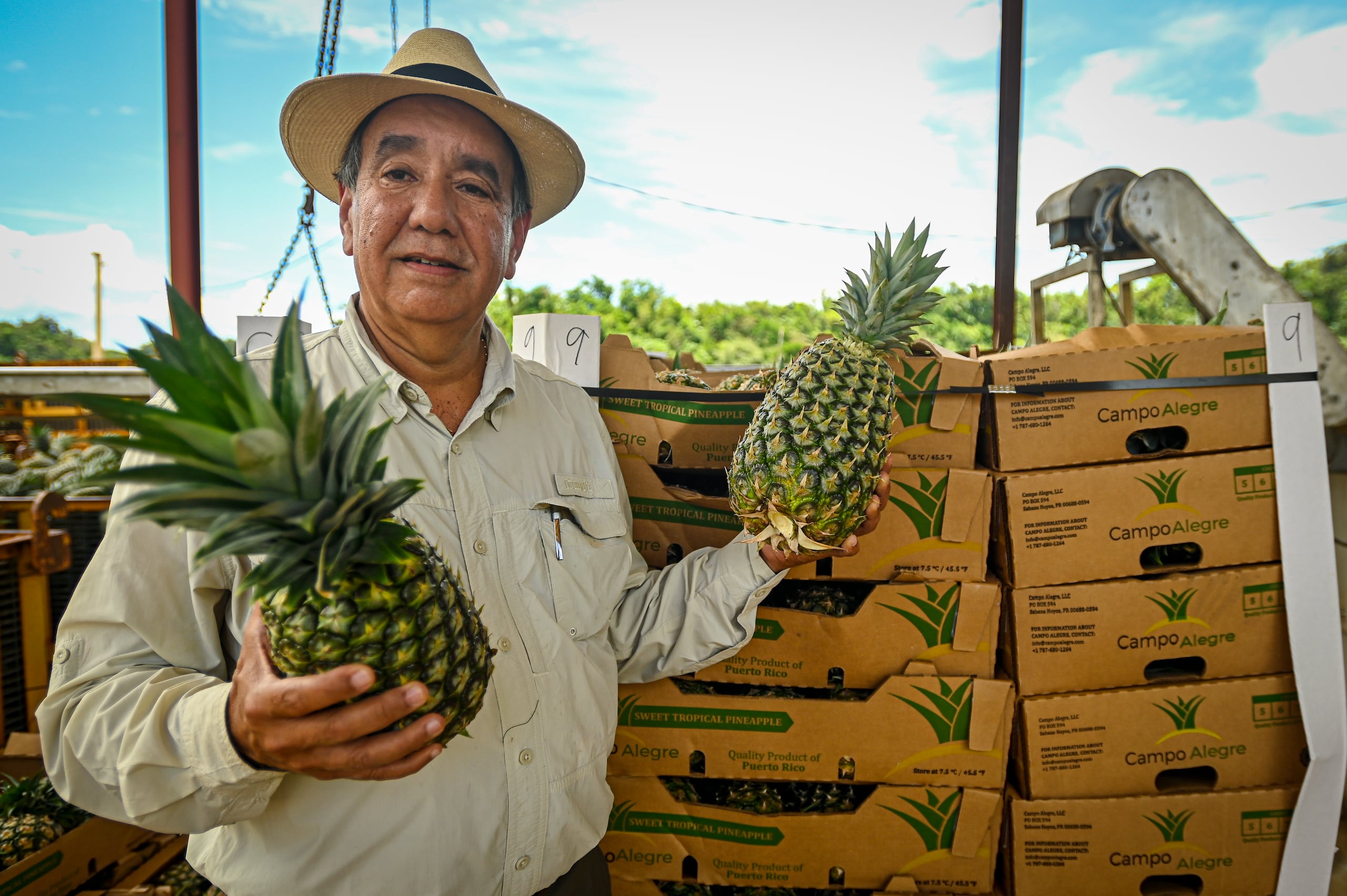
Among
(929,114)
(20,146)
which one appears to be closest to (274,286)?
(929,114)

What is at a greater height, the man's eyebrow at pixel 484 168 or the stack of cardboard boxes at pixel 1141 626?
the man's eyebrow at pixel 484 168

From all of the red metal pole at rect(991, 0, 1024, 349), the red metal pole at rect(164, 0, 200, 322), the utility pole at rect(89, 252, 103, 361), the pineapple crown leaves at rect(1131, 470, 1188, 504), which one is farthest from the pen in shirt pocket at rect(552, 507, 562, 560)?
the utility pole at rect(89, 252, 103, 361)

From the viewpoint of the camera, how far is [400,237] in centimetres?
195

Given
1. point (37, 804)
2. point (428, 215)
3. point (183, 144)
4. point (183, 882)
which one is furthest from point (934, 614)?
point (183, 144)

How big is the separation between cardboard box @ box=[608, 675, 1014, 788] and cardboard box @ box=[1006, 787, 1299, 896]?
29 cm

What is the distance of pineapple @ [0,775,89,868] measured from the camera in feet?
8.70

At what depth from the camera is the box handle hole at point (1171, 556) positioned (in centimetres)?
253

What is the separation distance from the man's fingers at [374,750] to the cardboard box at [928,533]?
1549 mm

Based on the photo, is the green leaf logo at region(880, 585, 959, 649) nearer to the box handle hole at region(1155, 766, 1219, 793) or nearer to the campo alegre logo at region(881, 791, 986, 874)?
the campo alegre logo at region(881, 791, 986, 874)

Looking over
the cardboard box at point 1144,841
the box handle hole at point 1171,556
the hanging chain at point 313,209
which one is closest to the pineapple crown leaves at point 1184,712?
the cardboard box at point 1144,841

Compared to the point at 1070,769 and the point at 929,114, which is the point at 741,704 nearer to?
the point at 1070,769

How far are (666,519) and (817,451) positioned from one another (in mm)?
941

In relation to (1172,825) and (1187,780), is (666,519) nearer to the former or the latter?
(1172,825)

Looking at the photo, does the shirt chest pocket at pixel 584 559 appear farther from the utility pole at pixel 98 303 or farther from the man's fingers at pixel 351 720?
the utility pole at pixel 98 303
